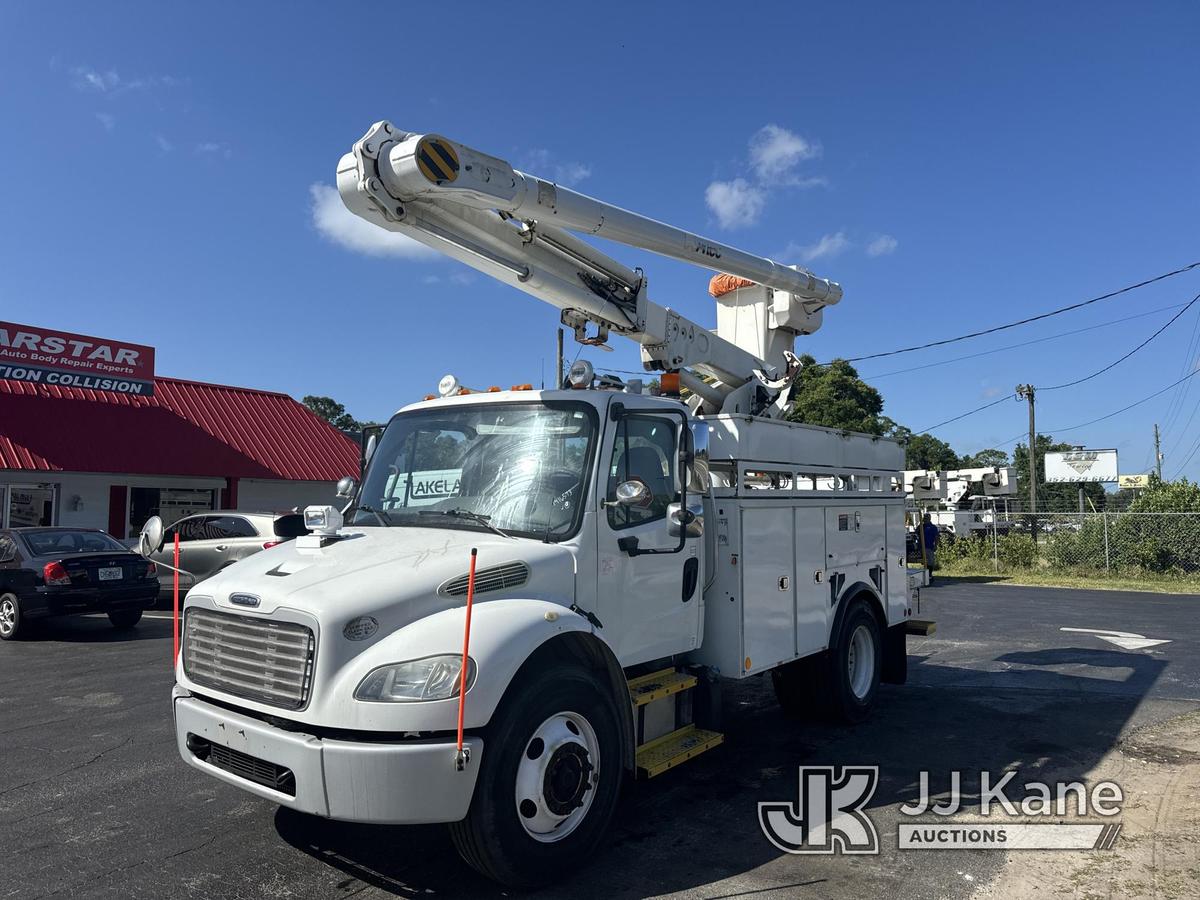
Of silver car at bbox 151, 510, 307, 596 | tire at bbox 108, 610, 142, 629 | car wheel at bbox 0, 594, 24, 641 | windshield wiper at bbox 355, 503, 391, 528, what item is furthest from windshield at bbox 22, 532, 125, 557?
windshield wiper at bbox 355, 503, 391, 528

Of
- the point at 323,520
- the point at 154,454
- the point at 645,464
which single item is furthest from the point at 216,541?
the point at 645,464

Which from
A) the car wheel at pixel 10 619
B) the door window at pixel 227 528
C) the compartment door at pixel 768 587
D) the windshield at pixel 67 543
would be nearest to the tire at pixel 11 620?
the car wheel at pixel 10 619

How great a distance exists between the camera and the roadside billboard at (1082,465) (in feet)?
206

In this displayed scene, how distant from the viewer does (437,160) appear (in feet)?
17.3

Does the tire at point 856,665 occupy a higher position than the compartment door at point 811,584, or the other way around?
the compartment door at point 811,584

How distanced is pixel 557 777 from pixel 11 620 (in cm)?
1042

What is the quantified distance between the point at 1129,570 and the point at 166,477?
80.9 ft

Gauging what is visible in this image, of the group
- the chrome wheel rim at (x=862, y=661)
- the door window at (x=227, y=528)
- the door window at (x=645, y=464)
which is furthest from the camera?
the door window at (x=227, y=528)

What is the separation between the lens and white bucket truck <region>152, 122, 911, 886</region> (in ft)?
11.9

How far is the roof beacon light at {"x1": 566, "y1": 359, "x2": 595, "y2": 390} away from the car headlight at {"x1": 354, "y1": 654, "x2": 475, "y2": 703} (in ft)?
6.44

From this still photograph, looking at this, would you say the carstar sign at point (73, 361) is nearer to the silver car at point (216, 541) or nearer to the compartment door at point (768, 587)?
the silver car at point (216, 541)

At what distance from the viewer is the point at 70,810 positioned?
4.97 metres

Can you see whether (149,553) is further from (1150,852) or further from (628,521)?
(1150,852)

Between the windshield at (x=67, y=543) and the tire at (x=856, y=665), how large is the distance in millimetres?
10057
